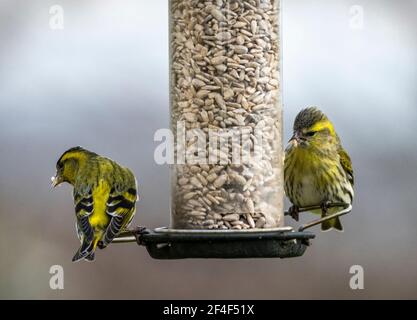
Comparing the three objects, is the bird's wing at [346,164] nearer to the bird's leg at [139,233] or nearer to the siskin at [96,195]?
the siskin at [96,195]

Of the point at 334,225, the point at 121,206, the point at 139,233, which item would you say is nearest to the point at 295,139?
the point at 334,225

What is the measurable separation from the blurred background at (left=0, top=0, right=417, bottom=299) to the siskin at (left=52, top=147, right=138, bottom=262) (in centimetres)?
81

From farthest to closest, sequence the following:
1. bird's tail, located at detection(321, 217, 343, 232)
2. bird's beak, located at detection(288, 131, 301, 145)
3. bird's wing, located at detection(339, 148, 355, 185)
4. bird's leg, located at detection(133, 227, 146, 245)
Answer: bird's tail, located at detection(321, 217, 343, 232) → bird's wing, located at detection(339, 148, 355, 185) → bird's beak, located at detection(288, 131, 301, 145) → bird's leg, located at detection(133, 227, 146, 245)

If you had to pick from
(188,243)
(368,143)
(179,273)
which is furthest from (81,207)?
(368,143)

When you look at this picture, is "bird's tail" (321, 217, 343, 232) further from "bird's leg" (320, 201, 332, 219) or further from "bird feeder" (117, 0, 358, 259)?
"bird feeder" (117, 0, 358, 259)

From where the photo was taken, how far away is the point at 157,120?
1195cm

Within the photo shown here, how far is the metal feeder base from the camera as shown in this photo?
916cm

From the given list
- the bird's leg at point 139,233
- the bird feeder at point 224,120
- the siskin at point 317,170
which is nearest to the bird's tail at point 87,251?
the bird feeder at point 224,120

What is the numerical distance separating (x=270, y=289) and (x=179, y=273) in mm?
764

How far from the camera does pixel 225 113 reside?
9547mm

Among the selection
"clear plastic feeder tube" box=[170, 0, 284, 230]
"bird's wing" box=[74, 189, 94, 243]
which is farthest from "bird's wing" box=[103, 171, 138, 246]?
"clear plastic feeder tube" box=[170, 0, 284, 230]

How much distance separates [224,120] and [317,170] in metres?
1.45

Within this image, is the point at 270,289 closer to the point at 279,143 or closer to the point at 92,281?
the point at 92,281

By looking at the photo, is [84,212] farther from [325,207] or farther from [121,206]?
[325,207]
